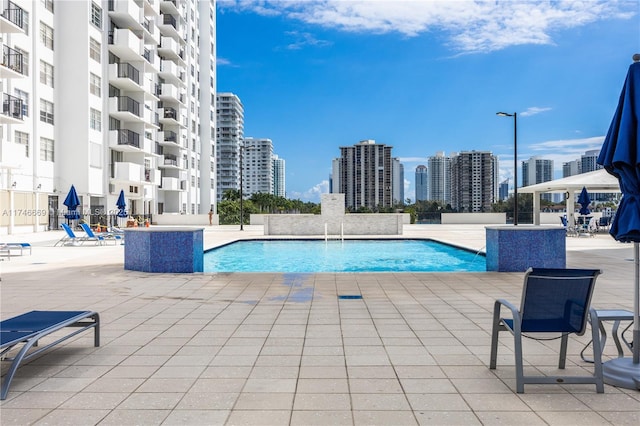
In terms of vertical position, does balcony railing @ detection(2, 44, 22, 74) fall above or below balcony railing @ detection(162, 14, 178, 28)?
below

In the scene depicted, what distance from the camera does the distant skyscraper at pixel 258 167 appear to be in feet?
575

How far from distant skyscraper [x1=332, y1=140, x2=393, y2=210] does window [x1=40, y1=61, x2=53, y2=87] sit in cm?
5489

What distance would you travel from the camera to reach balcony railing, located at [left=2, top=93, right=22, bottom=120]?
87.9 feet

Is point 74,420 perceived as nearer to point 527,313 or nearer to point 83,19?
point 527,313

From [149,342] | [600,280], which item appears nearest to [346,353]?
[149,342]

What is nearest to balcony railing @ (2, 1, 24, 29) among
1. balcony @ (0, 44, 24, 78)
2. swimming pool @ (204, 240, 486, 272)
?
balcony @ (0, 44, 24, 78)

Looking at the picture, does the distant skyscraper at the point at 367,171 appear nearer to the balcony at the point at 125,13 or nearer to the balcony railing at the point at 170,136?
the balcony railing at the point at 170,136

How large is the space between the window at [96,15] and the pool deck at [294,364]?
3255 cm

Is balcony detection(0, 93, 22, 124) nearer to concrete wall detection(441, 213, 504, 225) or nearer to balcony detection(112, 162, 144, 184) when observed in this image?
balcony detection(112, 162, 144, 184)

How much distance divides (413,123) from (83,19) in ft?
197

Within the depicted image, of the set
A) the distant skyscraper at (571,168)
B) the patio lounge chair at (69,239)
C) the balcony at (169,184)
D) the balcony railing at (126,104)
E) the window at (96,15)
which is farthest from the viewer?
the distant skyscraper at (571,168)

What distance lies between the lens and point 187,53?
57.7 m

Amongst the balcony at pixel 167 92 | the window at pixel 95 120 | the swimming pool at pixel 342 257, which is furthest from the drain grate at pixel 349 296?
the balcony at pixel 167 92

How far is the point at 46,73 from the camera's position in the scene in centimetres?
3225
